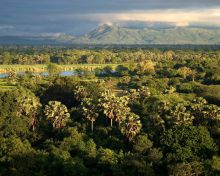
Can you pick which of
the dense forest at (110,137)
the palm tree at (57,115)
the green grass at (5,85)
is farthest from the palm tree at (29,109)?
the green grass at (5,85)

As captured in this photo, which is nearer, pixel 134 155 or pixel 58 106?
pixel 134 155

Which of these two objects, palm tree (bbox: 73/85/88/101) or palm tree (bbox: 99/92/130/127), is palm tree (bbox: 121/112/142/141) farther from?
palm tree (bbox: 73/85/88/101)

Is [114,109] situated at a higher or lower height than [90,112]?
higher

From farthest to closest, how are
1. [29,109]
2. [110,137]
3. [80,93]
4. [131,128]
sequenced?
[80,93], [29,109], [110,137], [131,128]

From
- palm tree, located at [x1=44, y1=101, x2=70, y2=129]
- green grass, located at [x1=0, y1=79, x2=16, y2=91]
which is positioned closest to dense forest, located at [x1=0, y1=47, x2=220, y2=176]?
palm tree, located at [x1=44, y1=101, x2=70, y2=129]

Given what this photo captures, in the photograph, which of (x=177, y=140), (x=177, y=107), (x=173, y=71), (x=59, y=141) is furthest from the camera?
(x=173, y=71)

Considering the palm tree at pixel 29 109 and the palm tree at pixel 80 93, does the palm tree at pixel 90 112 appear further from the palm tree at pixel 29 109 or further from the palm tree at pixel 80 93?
the palm tree at pixel 80 93

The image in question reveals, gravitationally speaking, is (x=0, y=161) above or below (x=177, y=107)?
below

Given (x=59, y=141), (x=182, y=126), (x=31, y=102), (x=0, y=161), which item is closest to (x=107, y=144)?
(x=59, y=141)

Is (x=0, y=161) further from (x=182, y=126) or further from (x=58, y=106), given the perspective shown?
(x=182, y=126)

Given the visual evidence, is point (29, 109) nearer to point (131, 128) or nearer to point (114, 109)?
point (114, 109)

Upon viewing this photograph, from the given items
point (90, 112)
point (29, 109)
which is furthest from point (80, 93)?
point (90, 112)
